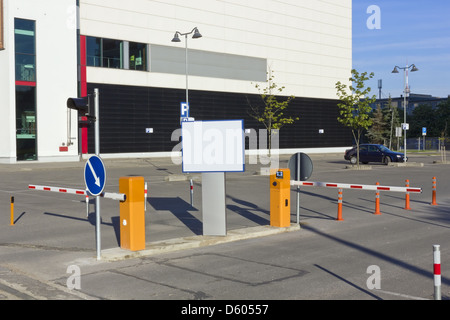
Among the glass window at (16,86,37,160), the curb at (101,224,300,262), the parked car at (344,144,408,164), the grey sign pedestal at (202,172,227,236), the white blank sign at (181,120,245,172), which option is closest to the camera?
the curb at (101,224,300,262)

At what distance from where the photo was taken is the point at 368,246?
9.77 m

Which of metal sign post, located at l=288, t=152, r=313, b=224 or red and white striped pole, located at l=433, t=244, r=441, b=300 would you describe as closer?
red and white striped pole, located at l=433, t=244, r=441, b=300

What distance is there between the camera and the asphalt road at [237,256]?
6.75 meters

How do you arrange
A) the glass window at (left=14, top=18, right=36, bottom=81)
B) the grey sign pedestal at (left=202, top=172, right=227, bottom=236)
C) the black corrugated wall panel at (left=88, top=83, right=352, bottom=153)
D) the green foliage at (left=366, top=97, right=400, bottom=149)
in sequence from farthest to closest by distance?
the green foliage at (left=366, top=97, right=400, bottom=149)
the black corrugated wall panel at (left=88, top=83, right=352, bottom=153)
the glass window at (left=14, top=18, right=36, bottom=81)
the grey sign pedestal at (left=202, top=172, right=227, bottom=236)

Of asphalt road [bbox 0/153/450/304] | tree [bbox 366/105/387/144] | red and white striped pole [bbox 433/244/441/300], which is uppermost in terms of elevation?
tree [bbox 366/105/387/144]

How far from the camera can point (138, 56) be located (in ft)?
141

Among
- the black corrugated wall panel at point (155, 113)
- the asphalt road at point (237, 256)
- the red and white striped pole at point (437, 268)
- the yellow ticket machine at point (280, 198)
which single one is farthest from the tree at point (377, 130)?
the red and white striped pole at point (437, 268)

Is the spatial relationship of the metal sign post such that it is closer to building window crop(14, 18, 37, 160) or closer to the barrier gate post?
the barrier gate post

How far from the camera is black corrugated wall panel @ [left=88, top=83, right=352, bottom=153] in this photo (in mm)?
41344

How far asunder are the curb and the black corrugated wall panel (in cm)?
3066

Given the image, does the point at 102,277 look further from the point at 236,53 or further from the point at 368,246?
the point at 236,53

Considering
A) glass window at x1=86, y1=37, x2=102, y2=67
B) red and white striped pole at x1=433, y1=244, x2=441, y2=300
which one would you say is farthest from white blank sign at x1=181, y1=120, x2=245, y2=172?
glass window at x1=86, y1=37, x2=102, y2=67
